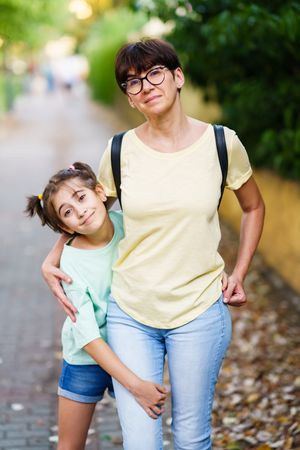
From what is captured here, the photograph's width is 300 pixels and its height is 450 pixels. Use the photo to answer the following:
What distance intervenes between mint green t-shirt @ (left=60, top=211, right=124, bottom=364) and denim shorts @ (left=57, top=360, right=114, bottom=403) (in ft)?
0.15

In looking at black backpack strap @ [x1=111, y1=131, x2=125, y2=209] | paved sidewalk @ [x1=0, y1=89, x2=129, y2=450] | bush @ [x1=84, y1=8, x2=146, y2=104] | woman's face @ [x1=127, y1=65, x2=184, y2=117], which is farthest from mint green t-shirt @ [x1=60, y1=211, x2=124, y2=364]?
bush @ [x1=84, y1=8, x2=146, y2=104]

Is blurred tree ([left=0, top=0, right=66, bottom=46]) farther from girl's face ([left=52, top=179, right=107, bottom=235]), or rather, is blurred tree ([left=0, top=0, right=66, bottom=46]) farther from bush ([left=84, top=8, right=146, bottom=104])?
girl's face ([left=52, top=179, right=107, bottom=235])

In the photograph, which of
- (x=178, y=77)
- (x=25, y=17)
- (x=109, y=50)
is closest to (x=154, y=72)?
(x=178, y=77)

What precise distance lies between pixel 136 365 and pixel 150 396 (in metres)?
0.12

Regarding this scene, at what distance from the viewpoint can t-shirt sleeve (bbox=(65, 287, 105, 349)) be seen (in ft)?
9.44

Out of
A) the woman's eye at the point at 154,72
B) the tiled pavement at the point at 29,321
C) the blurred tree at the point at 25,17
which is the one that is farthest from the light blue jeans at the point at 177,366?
the blurred tree at the point at 25,17

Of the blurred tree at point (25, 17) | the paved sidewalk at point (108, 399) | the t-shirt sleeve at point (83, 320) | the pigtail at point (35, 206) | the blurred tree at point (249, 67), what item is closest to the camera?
the t-shirt sleeve at point (83, 320)

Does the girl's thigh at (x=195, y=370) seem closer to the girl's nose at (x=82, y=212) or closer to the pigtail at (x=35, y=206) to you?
the girl's nose at (x=82, y=212)

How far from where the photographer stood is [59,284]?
Result: 3025 mm

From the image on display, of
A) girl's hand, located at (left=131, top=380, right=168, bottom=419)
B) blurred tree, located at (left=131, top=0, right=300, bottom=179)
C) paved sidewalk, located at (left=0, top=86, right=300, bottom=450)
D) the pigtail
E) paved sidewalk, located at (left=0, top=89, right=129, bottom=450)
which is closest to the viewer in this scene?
girl's hand, located at (left=131, top=380, right=168, bottom=419)

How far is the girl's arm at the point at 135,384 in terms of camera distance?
277cm

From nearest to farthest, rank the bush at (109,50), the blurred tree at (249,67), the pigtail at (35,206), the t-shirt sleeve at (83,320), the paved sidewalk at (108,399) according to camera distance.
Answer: the t-shirt sleeve at (83,320) < the pigtail at (35,206) < the paved sidewalk at (108,399) < the blurred tree at (249,67) < the bush at (109,50)

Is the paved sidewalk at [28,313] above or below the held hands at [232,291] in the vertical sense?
below

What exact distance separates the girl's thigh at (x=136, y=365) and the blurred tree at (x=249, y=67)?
258 cm
